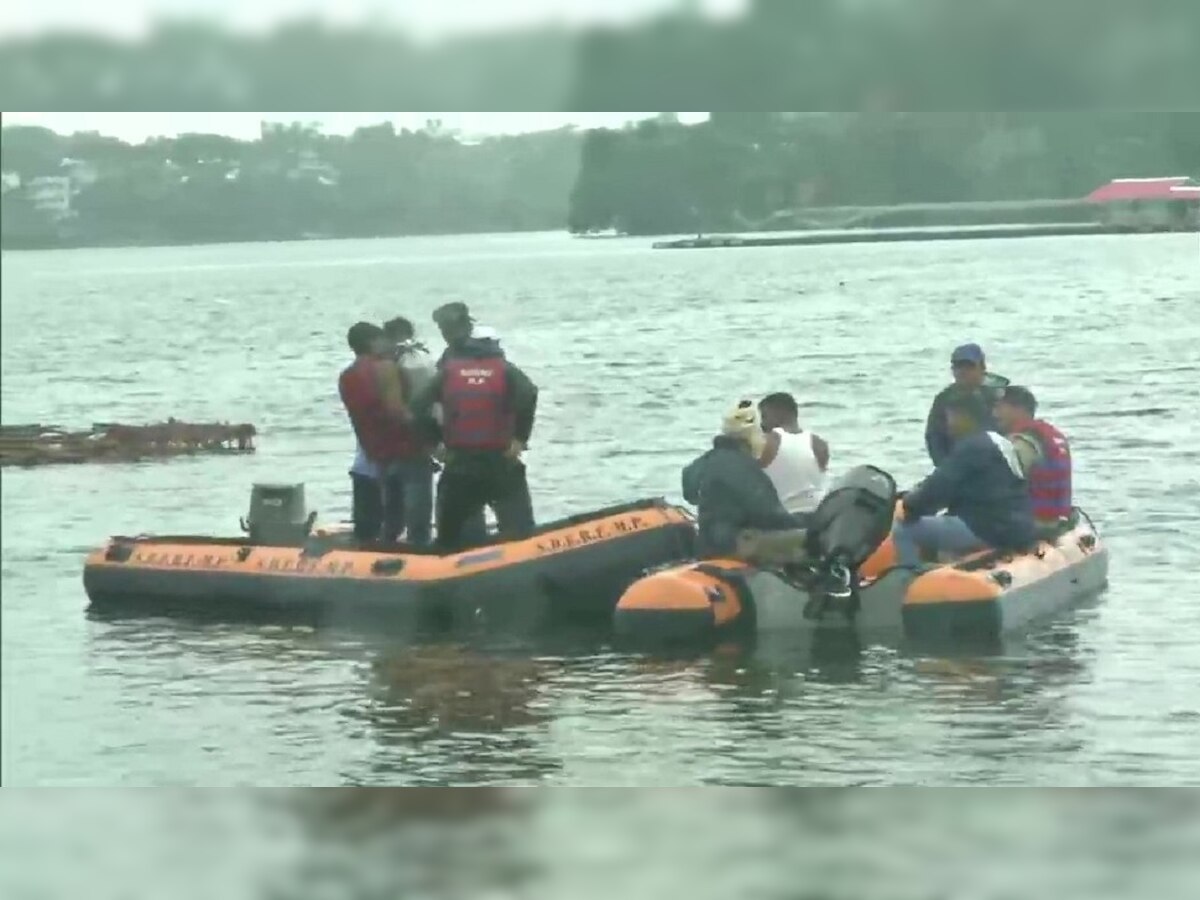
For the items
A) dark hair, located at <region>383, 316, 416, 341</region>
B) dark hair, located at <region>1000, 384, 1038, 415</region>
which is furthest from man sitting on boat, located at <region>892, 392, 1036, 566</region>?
dark hair, located at <region>383, 316, 416, 341</region>

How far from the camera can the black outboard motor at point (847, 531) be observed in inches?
290

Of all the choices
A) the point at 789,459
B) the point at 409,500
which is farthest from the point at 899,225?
the point at 409,500

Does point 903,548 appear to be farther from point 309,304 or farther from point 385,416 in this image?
point 309,304

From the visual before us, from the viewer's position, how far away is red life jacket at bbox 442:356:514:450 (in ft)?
26.0

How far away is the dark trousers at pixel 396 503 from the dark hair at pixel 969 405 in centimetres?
220

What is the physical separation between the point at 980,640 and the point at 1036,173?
252 centimetres

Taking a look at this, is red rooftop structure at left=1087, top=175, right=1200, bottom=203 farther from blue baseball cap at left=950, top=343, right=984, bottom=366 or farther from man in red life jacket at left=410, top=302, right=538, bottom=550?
man in red life jacket at left=410, top=302, right=538, bottom=550

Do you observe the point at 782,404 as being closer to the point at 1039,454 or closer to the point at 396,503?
the point at 1039,454

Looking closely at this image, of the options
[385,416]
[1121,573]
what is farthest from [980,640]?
[385,416]

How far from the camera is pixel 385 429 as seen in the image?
27.5ft

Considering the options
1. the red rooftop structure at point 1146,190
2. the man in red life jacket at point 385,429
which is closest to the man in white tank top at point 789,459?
the man in red life jacket at point 385,429

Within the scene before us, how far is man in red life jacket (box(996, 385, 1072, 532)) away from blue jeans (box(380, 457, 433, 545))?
2.41m

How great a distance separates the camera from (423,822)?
19.8 ft

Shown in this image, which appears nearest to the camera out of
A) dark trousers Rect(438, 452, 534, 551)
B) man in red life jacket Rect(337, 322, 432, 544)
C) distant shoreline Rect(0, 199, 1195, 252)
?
distant shoreline Rect(0, 199, 1195, 252)
